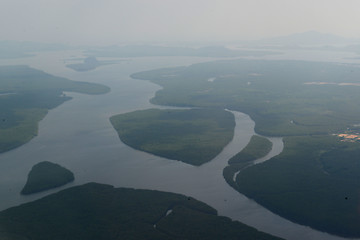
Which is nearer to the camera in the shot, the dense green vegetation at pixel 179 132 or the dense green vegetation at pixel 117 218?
the dense green vegetation at pixel 117 218

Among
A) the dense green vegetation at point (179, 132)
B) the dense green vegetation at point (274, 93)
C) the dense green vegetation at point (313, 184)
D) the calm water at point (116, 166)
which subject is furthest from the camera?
the dense green vegetation at point (274, 93)

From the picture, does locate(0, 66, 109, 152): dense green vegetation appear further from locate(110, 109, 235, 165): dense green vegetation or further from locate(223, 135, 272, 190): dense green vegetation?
locate(223, 135, 272, 190): dense green vegetation

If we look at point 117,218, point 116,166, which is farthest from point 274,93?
point 117,218

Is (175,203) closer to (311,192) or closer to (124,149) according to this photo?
(311,192)

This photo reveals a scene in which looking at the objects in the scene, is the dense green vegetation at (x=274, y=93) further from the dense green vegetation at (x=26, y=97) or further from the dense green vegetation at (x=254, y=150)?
the dense green vegetation at (x=26, y=97)

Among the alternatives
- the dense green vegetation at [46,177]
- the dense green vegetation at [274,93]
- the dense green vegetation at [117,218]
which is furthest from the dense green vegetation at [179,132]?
the dense green vegetation at [46,177]

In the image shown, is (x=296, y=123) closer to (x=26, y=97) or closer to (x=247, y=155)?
(x=247, y=155)
